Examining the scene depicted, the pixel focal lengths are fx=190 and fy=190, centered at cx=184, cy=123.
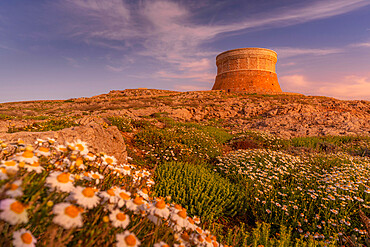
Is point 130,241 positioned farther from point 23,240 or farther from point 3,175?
point 3,175

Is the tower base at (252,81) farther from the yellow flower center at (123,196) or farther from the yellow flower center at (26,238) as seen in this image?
the yellow flower center at (26,238)

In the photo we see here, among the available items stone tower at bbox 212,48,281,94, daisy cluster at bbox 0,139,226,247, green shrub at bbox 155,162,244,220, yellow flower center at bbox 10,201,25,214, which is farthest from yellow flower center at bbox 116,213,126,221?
stone tower at bbox 212,48,281,94

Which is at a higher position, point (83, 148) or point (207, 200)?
point (83, 148)

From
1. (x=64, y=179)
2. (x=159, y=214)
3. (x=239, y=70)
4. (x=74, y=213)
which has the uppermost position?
(x=239, y=70)

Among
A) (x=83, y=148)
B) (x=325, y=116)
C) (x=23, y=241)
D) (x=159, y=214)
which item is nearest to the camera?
(x=23, y=241)

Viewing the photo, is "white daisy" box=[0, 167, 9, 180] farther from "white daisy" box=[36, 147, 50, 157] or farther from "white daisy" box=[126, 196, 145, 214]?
"white daisy" box=[126, 196, 145, 214]

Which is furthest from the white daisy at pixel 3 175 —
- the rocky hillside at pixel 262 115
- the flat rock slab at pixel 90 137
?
the rocky hillside at pixel 262 115

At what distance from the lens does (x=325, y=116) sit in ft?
51.4

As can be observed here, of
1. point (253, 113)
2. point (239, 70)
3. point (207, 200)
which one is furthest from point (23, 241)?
point (239, 70)

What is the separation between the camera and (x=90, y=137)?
4031mm

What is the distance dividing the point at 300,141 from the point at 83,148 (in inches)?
430

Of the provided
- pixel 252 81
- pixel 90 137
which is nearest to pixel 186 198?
pixel 90 137

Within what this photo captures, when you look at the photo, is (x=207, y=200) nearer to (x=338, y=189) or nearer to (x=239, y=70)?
(x=338, y=189)

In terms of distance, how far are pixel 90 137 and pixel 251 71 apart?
1525 inches
